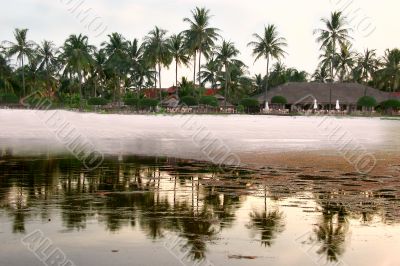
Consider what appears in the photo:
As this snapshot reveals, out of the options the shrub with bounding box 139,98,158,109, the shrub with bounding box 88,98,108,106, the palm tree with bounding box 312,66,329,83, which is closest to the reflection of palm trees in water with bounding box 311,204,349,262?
the shrub with bounding box 139,98,158,109

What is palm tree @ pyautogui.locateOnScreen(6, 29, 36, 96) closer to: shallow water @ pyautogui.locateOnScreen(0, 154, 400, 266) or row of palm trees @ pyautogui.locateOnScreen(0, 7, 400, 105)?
row of palm trees @ pyautogui.locateOnScreen(0, 7, 400, 105)

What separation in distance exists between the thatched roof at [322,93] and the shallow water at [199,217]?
73.4 metres

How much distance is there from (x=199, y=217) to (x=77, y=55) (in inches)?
3150

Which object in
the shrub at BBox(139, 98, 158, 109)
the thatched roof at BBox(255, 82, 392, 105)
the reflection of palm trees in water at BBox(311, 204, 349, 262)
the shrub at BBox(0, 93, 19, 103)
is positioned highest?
the thatched roof at BBox(255, 82, 392, 105)

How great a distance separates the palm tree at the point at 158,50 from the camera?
86.6 metres

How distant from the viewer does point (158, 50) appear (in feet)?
283

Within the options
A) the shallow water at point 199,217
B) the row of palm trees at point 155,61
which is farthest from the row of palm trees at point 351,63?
the shallow water at point 199,217

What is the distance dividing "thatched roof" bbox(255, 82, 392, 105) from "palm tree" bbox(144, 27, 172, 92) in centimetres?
1513

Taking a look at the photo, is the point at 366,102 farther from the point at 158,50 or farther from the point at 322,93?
the point at 158,50

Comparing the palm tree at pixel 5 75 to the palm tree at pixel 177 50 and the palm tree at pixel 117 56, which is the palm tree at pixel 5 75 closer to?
the palm tree at pixel 117 56

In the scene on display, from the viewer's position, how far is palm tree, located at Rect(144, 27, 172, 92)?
A: 8662cm

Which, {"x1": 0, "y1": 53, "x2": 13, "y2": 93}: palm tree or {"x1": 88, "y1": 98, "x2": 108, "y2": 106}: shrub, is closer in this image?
{"x1": 88, "y1": 98, "x2": 108, "y2": 106}: shrub

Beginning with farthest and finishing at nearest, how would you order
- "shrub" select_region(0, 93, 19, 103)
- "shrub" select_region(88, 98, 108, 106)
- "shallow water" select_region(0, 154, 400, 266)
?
"shrub" select_region(88, 98, 108, 106), "shrub" select_region(0, 93, 19, 103), "shallow water" select_region(0, 154, 400, 266)

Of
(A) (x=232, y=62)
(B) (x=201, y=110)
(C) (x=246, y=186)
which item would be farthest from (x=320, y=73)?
(C) (x=246, y=186)
